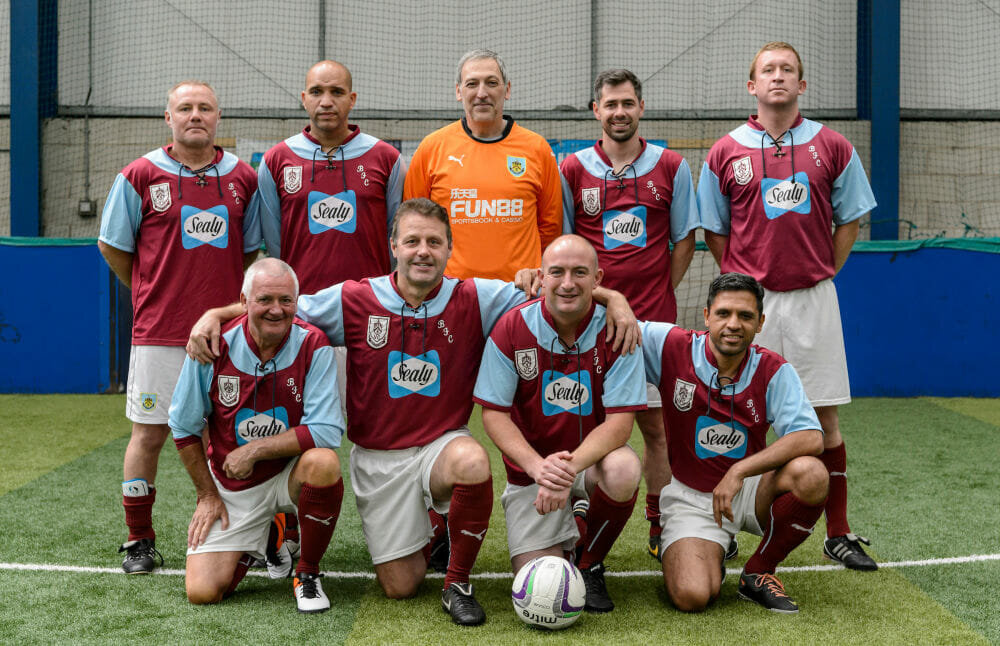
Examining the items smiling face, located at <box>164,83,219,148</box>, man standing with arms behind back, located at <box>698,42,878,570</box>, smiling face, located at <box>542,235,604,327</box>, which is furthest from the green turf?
smiling face, located at <box>164,83,219,148</box>

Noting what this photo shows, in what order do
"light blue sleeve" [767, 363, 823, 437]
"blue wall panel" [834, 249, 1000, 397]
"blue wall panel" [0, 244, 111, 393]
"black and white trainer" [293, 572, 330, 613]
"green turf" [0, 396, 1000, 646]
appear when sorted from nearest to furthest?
1. "green turf" [0, 396, 1000, 646]
2. "black and white trainer" [293, 572, 330, 613]
3. "light blue sleeve" [767, 363, 823, 437]
4. "blue wall panel" [834, 249, 1000, 397]
5. "blue wall panel" [0, 244, 111, 393]

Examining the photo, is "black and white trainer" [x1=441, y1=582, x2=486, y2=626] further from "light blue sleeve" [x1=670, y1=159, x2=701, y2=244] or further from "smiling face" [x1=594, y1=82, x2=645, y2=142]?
"smiling face" [x1=594, y1=82, x2=645, y2=142]

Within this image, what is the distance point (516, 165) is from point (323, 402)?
118 centimetres

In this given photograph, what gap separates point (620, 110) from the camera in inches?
136

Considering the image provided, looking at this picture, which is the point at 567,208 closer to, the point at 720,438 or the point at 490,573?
the point at 720,438

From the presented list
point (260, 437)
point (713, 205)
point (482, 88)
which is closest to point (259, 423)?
point (260, 437)

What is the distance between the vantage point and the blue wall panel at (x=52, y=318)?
712 centimetres

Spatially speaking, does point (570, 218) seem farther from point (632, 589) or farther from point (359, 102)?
point (359, 102)

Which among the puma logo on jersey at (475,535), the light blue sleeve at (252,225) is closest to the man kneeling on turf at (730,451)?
the puma logo on jersey at (475,535)

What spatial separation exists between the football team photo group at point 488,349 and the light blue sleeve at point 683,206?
0.01 m

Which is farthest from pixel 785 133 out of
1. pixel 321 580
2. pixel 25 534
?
pixel 25 534

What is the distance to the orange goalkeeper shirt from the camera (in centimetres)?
346

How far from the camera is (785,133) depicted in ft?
11.6

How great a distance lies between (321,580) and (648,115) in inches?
269
